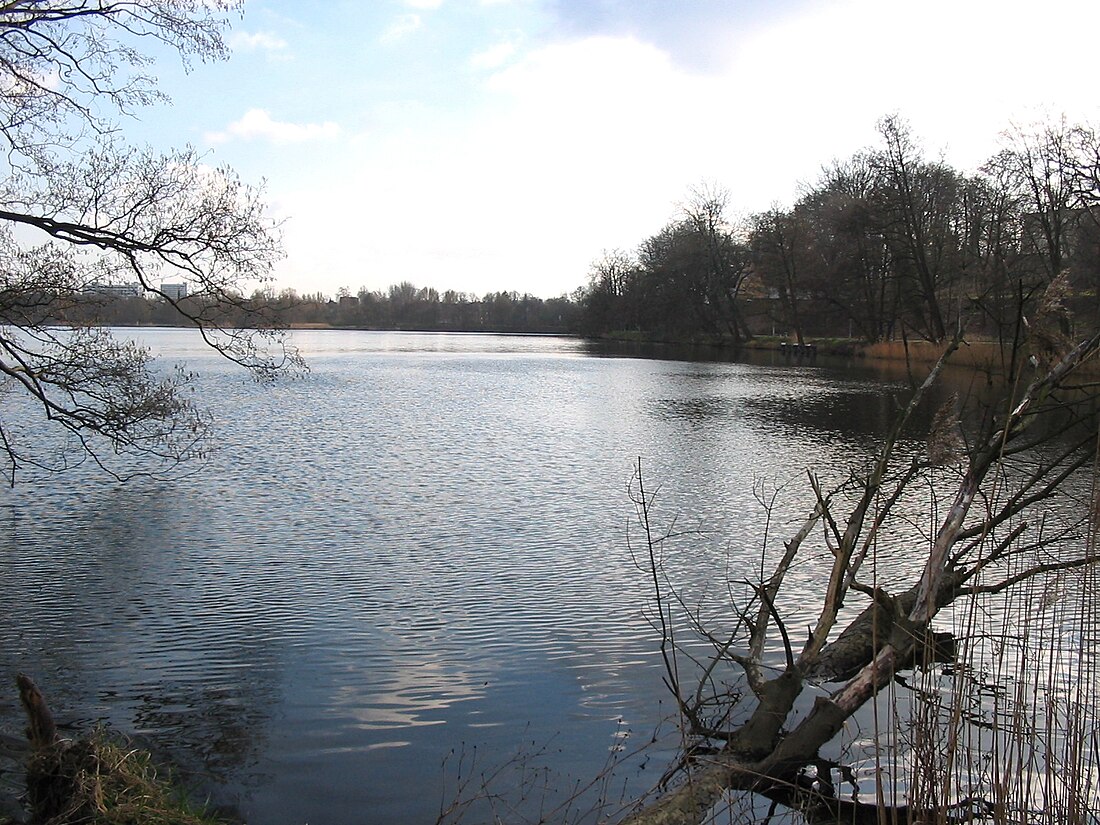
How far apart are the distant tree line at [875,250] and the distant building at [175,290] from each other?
23.8 ft

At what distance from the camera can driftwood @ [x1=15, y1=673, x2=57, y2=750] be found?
3.92 meters

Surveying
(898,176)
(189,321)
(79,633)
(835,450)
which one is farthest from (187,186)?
(898,176)

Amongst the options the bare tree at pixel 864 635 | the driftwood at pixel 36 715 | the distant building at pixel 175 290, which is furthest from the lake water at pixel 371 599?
the distant building at pixel 175 290

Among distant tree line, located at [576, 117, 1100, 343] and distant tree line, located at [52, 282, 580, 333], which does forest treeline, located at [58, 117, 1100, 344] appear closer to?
distant tree line, located at [576, 117, 1100, 343]

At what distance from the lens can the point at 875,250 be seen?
4350cm

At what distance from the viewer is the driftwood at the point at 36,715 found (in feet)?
12.9

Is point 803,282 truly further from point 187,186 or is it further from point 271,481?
point 187,186

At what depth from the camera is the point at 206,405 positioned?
23.2 meters

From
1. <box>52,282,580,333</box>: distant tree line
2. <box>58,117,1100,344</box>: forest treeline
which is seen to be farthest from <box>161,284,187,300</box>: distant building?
<box>52,282,580,333</box>: distant tree line

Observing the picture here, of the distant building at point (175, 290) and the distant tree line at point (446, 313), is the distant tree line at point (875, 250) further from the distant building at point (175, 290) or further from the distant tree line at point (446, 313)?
the distant tree line at point (446, 313)

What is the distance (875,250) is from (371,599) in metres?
40.2

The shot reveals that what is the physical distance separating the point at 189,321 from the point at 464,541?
11.8 ft

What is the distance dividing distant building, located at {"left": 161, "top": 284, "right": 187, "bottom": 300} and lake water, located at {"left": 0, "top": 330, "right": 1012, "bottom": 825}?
2.51 meters

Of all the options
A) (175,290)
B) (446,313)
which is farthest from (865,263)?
(446,313)
